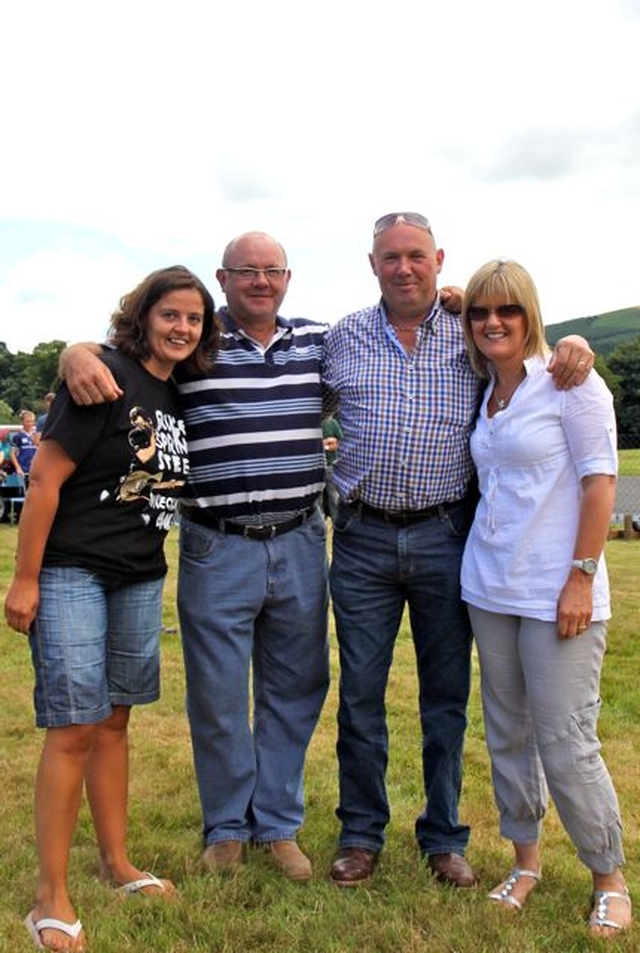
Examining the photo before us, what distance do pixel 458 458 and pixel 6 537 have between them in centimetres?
1133

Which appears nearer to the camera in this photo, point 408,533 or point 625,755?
point 408,533

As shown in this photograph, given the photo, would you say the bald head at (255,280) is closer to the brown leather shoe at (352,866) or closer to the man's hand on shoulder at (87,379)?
the man's hand on shoulder at (87,379)

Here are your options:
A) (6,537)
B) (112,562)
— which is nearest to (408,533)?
(112,562)

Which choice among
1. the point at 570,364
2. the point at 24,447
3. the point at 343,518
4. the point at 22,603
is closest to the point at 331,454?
the point at 343,518

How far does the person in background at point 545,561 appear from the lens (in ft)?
9.28

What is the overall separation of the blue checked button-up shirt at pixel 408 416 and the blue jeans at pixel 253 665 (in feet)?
1.22

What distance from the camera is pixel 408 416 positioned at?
3.20 metres

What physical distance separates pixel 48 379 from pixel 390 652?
201ft

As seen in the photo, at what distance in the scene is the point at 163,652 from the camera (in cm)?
667

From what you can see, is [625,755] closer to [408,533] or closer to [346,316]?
[408,533]

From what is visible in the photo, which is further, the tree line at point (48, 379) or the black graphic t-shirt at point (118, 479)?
the tree line at point (48, 379)

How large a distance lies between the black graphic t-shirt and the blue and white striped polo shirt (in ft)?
0.60

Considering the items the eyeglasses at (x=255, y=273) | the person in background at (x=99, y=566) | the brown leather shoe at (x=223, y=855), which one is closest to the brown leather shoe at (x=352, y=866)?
the brown leather shoe at (x=223, y=855)

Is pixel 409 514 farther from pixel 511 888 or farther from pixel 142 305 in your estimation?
pixel 511 888
